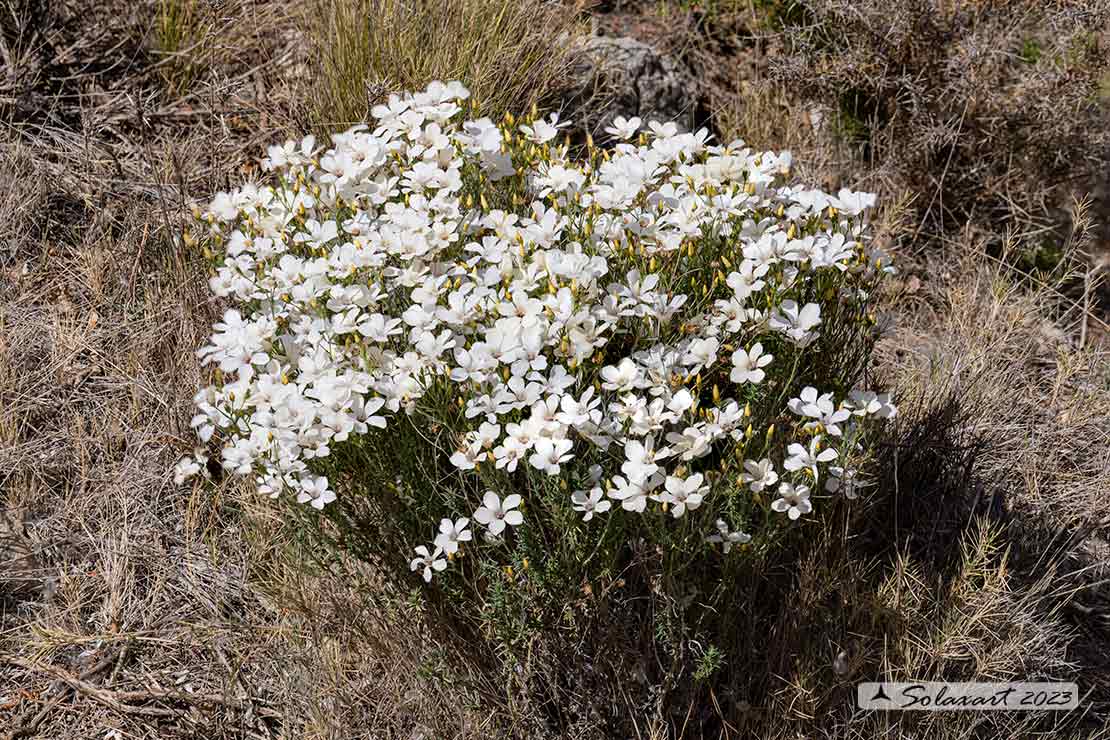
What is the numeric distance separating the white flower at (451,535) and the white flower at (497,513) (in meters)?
0.06

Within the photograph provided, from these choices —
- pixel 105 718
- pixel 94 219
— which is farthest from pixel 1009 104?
pixel 105 718

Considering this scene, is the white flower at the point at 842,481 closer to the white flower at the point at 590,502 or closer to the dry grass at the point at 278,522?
the dry grass at the point at 278,522

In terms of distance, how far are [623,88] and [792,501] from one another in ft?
9.33

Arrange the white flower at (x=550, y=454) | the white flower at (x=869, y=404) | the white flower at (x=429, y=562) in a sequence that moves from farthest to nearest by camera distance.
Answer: the white flower at (x=869, y=404) → the white flower at (x=429, y=562) → the white flower at (x=550, y=454)

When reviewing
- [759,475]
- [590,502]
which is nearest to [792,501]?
[759,475]

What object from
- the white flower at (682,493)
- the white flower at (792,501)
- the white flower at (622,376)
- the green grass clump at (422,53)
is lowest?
the green grass clump at (422,53)

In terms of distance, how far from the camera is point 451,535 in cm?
→ 228

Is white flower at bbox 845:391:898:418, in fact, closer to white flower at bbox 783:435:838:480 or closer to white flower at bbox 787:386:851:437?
white flower at bbox 787:386:851:437

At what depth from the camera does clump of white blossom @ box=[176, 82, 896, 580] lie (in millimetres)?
2215

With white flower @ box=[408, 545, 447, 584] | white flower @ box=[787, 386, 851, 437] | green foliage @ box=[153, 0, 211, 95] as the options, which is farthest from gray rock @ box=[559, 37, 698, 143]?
white flower @ box=[408, 545, 447, 584]

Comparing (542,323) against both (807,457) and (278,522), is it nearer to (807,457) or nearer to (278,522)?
(807,457)

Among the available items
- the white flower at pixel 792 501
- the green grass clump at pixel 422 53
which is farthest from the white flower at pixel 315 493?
the green grass clump at pixel 422 53

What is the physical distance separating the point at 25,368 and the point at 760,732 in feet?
9.02

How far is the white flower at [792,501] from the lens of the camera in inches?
89.4
